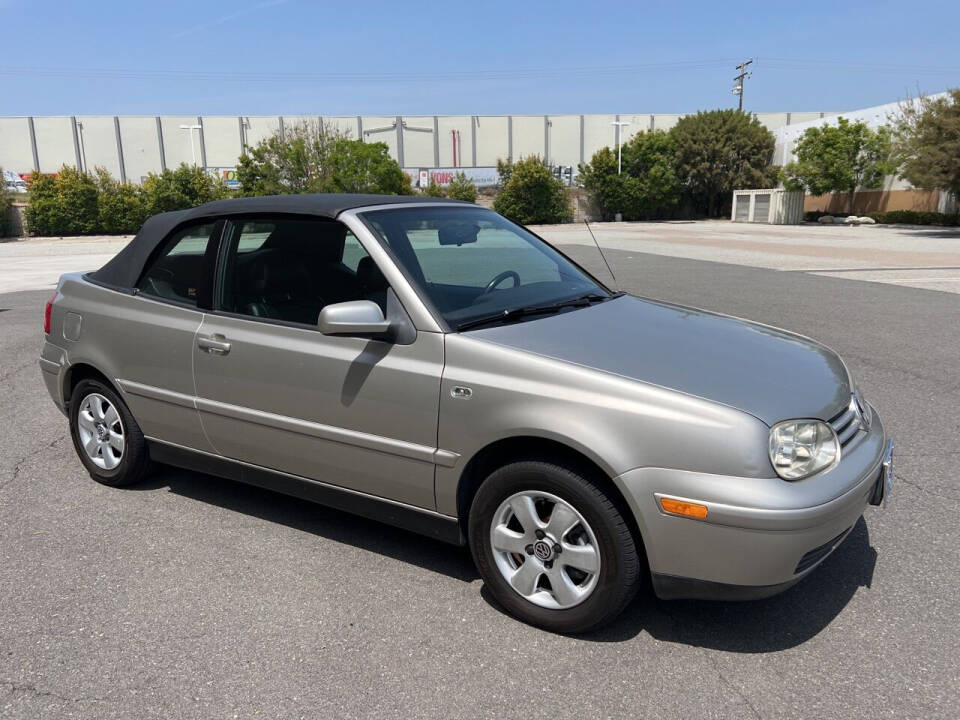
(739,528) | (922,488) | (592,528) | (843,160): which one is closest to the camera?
(739,528)

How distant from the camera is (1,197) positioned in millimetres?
44406

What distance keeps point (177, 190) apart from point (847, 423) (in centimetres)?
5031

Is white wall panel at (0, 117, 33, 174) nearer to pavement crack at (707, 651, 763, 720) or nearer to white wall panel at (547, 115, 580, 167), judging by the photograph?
white wall panel at (547, 115, 580, 167)

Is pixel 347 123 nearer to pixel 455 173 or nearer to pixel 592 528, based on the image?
pixel 455 173

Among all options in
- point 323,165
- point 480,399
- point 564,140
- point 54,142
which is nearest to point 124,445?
point 480,399

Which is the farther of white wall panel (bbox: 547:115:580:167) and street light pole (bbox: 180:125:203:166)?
white wall panel (bbox: 547:115:580:167)

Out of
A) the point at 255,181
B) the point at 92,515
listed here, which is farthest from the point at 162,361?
the point at 255,181

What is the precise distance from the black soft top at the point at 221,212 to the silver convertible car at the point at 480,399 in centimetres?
1

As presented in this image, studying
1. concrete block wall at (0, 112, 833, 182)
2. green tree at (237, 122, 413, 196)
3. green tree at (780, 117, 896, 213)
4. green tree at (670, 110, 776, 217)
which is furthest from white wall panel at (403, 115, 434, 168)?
green tree at (780, 117, 896, 213)

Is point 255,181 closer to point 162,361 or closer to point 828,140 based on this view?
point 828,140

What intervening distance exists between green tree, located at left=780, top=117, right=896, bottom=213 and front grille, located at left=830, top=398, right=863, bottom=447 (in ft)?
160

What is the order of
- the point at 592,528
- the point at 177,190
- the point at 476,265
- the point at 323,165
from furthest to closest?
the point at 177,190, the point at 323,165, the point at 476,265, the point at 592,528

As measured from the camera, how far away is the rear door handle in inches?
147

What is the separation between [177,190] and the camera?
4775 centimetres
